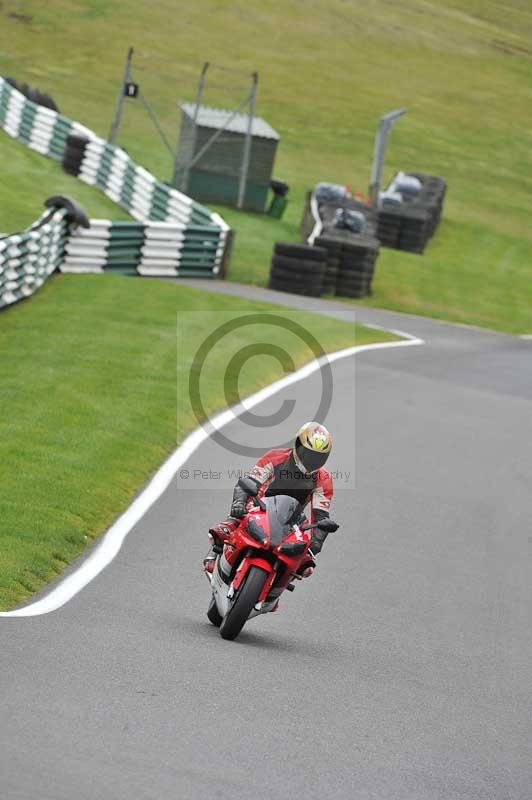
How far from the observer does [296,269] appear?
30.5m

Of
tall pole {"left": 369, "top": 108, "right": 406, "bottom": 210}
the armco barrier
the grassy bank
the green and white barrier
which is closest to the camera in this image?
the grassy bank

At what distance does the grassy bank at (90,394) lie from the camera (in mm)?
11312

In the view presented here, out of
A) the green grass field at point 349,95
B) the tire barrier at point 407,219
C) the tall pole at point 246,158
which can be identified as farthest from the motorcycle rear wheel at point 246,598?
the tall pole at point 246,158

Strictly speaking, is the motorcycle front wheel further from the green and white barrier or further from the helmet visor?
the green and white barrier

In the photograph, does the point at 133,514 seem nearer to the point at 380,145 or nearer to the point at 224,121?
the point at 380,145

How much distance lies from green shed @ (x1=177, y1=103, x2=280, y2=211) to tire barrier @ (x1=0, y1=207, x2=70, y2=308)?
13.2m

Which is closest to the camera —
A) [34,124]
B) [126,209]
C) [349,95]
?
A: [126,209]

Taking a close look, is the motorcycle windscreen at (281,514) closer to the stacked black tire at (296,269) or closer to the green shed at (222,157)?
the stacked black tire at (296,269)

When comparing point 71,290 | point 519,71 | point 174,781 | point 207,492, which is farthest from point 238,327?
point 519,71

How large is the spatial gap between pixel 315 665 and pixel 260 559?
2.55 ft

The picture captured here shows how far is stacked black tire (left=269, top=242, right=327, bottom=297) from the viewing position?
30516 mm

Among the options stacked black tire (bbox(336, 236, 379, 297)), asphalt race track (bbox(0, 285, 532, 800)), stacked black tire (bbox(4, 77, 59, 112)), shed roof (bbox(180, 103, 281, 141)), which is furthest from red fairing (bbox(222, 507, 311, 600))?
stacked black tire (bbox(4, 77, 59, 112))

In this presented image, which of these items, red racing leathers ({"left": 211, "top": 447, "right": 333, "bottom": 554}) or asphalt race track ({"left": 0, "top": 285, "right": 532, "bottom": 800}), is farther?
red racing leathers ({"left": 211, "top": 447, "right": 333, "bottom": 554})

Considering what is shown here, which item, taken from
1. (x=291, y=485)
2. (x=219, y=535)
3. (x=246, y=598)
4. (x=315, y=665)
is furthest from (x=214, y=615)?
(x=315, y=665)
